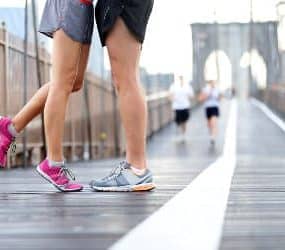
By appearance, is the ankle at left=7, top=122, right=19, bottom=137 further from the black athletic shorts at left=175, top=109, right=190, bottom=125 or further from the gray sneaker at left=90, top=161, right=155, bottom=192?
the black athletic shorts at left=175, top=109, right=190, bottom=125

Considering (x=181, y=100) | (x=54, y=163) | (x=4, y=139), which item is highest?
(x=4, y=139)

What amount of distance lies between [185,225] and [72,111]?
26.5ft

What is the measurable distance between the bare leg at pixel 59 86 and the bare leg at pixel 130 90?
160mm

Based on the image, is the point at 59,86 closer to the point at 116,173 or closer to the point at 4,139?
the point at 4,139

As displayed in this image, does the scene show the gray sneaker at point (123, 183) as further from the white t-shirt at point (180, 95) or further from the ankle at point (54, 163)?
the white t-shirt at point (180, 95)

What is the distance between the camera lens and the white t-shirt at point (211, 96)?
58.7 feet

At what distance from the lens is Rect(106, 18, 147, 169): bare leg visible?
13.0ft

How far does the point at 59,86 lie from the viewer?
399 cm

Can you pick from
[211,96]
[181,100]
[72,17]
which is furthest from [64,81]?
[181,100]

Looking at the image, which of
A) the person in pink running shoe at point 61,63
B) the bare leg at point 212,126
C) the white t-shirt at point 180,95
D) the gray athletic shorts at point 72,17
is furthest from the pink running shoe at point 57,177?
the white t-shirt at point 180,95

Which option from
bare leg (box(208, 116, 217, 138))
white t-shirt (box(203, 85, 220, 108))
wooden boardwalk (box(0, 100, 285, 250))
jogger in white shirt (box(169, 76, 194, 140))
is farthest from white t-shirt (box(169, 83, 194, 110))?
wooden boardwalk (box(0, 100, 285, 250))

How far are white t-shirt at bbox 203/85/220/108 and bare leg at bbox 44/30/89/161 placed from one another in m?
13.9

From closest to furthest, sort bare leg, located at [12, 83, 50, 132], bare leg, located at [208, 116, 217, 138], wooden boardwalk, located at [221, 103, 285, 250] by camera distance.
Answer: wooden boardwalk, located at [221, 103, 285, 250]
bare leg, located at [12, 83, 50, 132]
bare leg, located at [208, 116, 217, 138]

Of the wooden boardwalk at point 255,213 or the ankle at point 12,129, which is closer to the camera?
the wooden boardwalk at point 255,213
